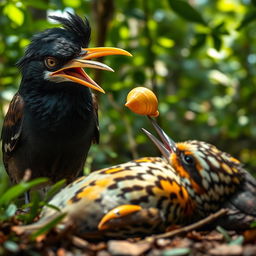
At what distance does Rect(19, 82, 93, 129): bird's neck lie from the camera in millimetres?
4570

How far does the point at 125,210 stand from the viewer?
9.71 feet

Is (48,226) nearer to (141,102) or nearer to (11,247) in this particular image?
(11,247)

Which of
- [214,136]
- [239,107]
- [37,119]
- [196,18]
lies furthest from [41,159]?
[214,136]

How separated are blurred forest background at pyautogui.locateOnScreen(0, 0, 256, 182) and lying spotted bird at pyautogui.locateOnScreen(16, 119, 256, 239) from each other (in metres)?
2.11

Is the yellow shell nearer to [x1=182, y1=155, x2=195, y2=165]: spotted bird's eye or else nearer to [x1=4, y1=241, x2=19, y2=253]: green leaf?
[x1=182, y1=155, x2=195, y2=165]: spotted bird's eye

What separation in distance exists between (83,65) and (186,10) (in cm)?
182

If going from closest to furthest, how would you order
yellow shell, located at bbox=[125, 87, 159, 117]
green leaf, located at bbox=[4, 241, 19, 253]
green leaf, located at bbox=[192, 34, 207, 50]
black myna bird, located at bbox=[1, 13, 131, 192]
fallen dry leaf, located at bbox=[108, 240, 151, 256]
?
green leaf, located at bbox=[4, 241, 19, 253], fallen dry leaf, located at bbox=[108, 240, 151, 256], yellow shell, located at bbox=[125, 87, 159, 117], black myna bird, located at bbox=[1, 13, 131, 192], green leaf, located at bbox=[192, 34, 207, 50]

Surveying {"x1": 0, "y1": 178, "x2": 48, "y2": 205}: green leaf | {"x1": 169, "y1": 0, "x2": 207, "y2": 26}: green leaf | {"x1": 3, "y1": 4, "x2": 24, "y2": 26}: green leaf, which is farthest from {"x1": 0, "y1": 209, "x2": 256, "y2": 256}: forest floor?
{"x1": 169, "y1": 0, "x2": 207, "y2": 26}: green leaf

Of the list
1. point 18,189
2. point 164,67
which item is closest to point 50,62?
point 18,189

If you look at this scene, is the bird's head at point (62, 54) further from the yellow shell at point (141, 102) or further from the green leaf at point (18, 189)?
the green leaf at point (18, 189)

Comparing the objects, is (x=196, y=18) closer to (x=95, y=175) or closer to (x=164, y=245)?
(x=95, y=175)

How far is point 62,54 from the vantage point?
4.38 metres

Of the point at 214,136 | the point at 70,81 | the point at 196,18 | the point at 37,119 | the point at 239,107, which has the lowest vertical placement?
the point at 214,136

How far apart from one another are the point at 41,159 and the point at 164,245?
89.5 inches
